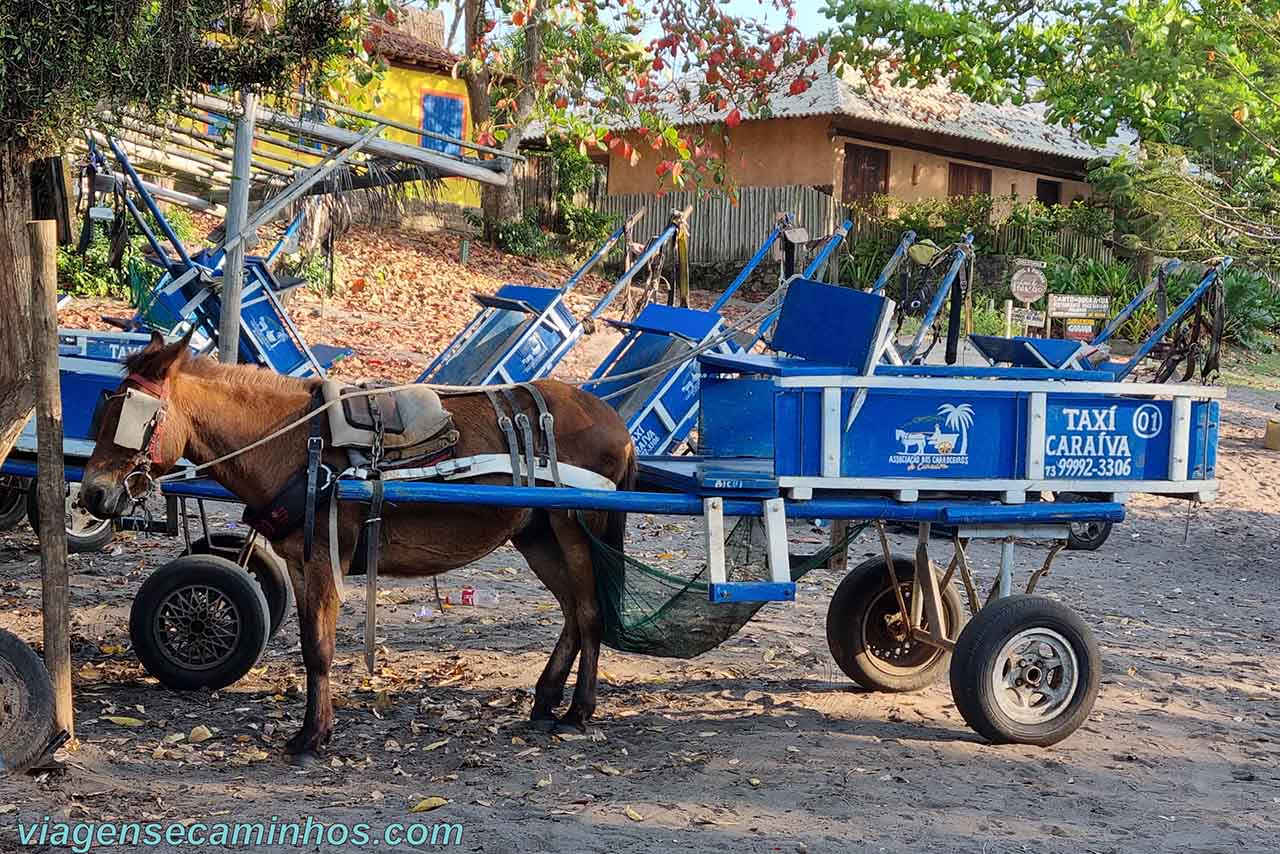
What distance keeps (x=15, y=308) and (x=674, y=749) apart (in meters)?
3.55

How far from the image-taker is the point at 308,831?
5117mm

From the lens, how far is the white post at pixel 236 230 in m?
8.25

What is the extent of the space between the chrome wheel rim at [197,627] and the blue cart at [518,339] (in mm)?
3457

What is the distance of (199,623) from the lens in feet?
22.8

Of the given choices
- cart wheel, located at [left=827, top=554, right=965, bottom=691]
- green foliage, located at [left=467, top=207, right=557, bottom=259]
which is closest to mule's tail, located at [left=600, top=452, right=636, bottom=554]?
cart wheel, located at [left=827, top=554, right=965, bottom=691]

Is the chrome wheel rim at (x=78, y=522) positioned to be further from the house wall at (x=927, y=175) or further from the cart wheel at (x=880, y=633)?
the house wall at (x=927, y=175)

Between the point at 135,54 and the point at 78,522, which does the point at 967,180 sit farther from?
the point at 135,54

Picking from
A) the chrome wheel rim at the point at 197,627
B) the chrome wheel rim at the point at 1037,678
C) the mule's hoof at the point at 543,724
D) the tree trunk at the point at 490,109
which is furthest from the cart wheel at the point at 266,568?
the tree trunk at the point at 490,109

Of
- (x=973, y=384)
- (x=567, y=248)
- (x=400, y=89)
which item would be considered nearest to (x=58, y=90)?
(x=973, y=384)

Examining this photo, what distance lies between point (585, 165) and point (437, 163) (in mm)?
20197

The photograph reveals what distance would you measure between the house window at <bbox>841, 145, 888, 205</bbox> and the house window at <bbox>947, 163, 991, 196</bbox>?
86.2 inches

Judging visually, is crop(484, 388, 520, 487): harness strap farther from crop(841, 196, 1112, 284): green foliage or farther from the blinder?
crop(841, 196, 1112, 284): green foliage

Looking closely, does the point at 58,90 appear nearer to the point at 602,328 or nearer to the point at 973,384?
the point at 973,384

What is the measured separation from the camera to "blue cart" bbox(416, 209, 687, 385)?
10.3 m
